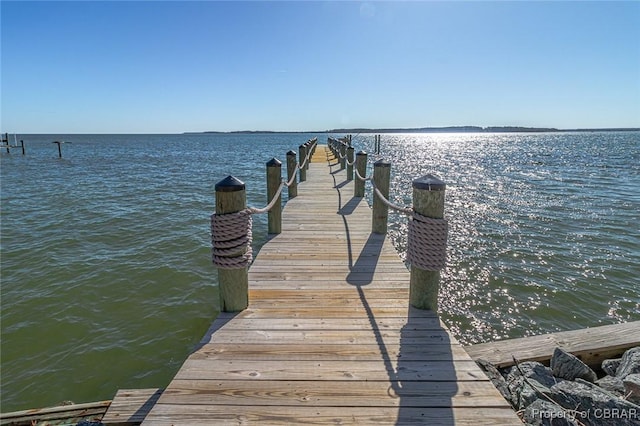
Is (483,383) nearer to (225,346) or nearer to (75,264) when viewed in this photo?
(225,346)

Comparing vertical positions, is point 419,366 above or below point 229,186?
below

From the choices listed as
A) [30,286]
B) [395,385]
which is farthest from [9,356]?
[395,385]

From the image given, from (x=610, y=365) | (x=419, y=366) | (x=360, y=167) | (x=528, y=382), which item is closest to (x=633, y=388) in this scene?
(x=610, y=365)

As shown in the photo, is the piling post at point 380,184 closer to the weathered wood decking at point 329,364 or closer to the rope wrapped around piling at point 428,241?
the weathered wood decking at point 329,364

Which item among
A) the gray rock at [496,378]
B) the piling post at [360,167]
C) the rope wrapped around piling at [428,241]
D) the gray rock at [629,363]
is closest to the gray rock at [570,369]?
the gray rock at [629,363]

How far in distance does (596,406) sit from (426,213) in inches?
79.0

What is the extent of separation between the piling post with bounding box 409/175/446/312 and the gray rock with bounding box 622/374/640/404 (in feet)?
5.58

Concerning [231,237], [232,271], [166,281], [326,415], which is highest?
[231,237]

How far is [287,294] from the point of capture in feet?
12.0

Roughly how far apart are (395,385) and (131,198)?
15251mm

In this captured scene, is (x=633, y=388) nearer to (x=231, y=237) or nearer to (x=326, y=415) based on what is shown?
(x=326, y=415)

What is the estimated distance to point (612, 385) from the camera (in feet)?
10.2

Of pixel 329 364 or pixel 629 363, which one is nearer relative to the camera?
pixel 329 364

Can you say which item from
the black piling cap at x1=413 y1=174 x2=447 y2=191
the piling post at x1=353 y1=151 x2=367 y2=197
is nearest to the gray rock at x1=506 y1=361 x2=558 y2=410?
the black piling cap at x1=413 y1=174 x2=447 y2=191
